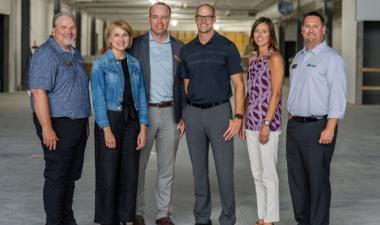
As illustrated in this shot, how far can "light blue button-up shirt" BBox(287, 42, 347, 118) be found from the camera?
12.9 feet

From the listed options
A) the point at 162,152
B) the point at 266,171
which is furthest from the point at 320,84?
the point at 162,152

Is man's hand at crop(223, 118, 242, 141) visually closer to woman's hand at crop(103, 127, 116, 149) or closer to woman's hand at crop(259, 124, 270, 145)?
woman's hand at crop(259, 124, 270, 145)

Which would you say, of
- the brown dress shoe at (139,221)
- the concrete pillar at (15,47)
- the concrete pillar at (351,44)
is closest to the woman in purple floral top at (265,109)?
the brown dress shoe at (139,221)

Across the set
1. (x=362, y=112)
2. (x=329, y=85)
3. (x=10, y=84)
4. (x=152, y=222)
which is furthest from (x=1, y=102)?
(x=329, y=85)

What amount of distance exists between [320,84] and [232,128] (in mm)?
644

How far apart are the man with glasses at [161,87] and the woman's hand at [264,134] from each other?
1.89 ft

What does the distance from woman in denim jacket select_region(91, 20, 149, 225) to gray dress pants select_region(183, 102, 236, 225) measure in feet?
1.09

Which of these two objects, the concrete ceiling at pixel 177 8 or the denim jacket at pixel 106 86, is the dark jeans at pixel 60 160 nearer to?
the denim jacket at pixel 106 86

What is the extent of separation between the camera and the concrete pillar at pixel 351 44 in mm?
16422

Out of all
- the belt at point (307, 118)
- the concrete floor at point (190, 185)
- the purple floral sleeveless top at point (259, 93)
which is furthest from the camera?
the concrete floor at point (190, 185)

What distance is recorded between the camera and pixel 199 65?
4.20m

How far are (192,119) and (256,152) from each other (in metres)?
0.46

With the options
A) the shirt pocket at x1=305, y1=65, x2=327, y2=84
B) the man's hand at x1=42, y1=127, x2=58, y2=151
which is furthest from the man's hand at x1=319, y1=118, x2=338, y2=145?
the man's hand at x1=42, y1=127, x2=58, y2=151

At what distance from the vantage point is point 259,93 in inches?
164
